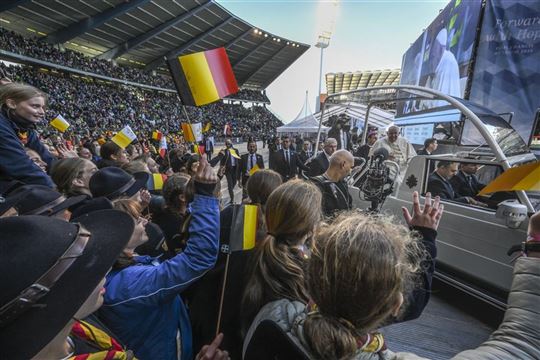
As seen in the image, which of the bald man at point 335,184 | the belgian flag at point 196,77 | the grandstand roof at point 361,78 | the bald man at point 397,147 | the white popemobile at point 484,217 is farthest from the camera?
the grandstand roof at point 361,78

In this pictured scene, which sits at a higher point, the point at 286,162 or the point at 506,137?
the point at 506,137

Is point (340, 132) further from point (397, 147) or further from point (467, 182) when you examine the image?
point (467, 182)

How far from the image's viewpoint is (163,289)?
4.19 feet

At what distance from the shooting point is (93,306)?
93 cm

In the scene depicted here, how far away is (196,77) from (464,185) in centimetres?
347

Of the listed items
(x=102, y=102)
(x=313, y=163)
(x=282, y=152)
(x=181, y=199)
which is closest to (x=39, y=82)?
(x=102, y=102)

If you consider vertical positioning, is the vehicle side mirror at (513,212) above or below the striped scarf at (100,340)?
above

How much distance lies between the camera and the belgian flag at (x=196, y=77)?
112 inches

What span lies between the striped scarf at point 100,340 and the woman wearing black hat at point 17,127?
1.69 m

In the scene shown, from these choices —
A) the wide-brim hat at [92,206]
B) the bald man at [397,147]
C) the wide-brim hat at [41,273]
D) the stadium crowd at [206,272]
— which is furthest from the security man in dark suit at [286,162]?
the wide-brim hat at [41,273]

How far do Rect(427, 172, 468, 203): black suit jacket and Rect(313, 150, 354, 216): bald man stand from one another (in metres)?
1.01

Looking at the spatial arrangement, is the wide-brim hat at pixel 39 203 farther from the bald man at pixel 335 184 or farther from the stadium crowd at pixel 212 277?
the bald man at pixel 335 184

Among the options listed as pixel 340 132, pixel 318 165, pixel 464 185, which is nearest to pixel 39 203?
pixel 464 185

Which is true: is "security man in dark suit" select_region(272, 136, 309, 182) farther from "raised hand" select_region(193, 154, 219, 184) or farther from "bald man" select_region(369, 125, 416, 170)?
"raised hand" select_region(193, 154, 219, 184)
